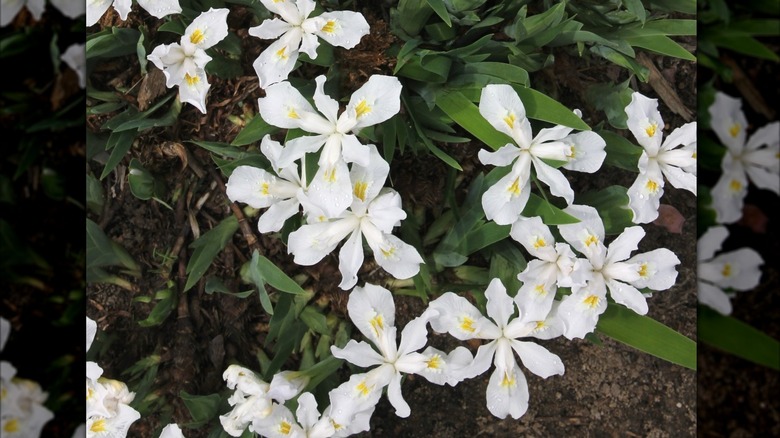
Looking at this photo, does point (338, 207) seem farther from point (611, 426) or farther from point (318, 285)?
point (611, 426)

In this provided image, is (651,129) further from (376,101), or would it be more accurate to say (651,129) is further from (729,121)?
(376,101)

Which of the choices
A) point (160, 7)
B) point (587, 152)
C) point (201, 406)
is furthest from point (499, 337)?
point (160, 7)

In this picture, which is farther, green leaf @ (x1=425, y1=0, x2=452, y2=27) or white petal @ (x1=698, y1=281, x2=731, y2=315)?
white petal @ (x1=698, y1=281, x2=731, y2=315)

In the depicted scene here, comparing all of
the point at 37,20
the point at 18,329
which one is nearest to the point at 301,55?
the point at 37,20

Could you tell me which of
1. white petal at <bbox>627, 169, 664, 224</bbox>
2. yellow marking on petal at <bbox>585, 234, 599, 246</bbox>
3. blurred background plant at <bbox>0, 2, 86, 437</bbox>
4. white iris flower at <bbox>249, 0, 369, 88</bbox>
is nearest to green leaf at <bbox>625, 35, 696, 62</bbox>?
white petal at <bbox>627, 169, 664, 224</bbox>

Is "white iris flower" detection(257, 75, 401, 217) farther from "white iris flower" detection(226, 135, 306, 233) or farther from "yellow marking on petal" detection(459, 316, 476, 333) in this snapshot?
"yellow marking on petal" detection(459, 316, 476, 333)

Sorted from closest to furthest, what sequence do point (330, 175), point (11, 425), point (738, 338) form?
1. point (330, 175)
2. point (738, 338)
3. point (11, 425)
